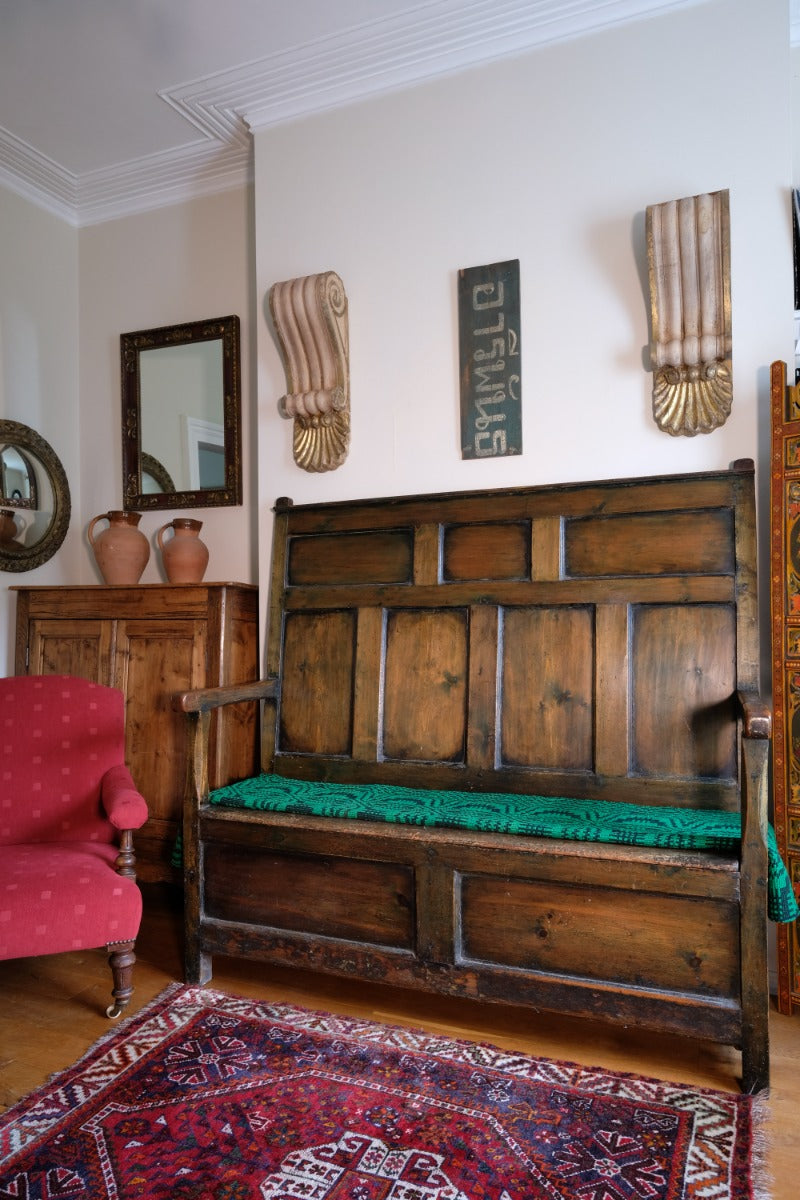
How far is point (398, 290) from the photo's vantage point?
2934mm

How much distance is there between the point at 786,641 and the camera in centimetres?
226

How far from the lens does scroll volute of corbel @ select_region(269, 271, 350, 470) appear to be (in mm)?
2932

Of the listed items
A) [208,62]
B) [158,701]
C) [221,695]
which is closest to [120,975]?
[221,695]

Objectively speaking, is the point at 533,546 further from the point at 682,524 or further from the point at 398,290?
the point at 398,290

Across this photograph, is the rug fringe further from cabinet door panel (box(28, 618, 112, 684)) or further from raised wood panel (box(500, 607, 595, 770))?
cabinet door panel (box(28, 618, 112, 684))

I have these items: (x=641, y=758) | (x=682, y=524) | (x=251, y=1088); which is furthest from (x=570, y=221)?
(x=251, y=1088)

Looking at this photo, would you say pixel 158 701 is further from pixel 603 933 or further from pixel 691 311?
pixel 691 311

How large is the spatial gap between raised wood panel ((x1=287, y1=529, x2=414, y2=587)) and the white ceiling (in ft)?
5.50

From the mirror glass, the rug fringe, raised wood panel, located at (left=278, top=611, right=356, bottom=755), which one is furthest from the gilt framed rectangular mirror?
the rug fringe

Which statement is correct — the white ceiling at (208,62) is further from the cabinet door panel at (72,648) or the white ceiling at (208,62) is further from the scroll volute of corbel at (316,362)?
the cabinet door panel at (72,648)

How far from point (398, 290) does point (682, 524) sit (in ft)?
4.46

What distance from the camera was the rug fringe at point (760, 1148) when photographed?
1.53 m

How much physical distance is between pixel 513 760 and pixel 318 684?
76cm

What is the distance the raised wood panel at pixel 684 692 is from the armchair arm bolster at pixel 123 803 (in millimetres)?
1498
